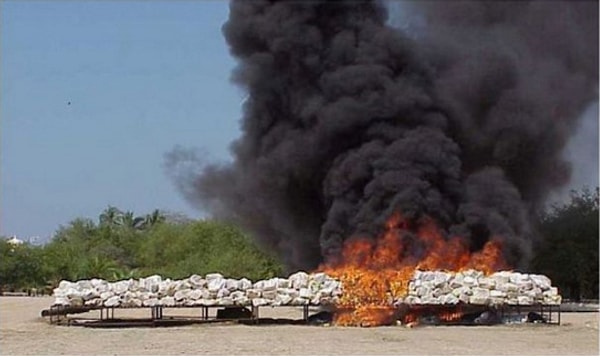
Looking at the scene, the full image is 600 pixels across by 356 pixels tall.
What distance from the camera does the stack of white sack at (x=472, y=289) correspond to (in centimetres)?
3164

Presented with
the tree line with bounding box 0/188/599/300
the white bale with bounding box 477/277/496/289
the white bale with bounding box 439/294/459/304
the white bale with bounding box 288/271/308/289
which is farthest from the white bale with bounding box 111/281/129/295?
the tree line with bounding box 0/188/599/300

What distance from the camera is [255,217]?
144ft

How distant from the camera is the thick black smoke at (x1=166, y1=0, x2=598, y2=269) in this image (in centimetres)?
3628

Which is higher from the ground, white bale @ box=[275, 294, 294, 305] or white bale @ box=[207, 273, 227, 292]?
white bale @ box=[207, 273, 227, 292]

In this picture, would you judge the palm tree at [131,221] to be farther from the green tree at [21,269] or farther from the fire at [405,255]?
the fire at [405,255]

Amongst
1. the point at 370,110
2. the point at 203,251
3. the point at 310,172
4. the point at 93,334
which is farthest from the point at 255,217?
the point at 203,251

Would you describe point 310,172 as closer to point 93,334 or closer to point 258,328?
point 258,328

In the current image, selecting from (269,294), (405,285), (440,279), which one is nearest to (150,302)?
(269,294)

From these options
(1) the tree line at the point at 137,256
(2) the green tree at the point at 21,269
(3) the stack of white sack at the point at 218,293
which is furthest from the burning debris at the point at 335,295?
(2) the green tree at the point at 21,269

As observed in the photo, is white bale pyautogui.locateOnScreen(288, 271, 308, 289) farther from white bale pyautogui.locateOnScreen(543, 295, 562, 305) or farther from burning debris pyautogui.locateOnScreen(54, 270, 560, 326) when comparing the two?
white bale pyautogui.locateOnScreen(543, 295, 562, 305)

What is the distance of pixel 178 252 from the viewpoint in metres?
72.2

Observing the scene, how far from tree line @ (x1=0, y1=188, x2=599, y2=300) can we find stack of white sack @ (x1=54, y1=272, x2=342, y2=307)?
19.2 meters

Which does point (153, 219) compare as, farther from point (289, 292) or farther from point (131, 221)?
point (289, 292)

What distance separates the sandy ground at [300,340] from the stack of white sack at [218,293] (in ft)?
3.35
